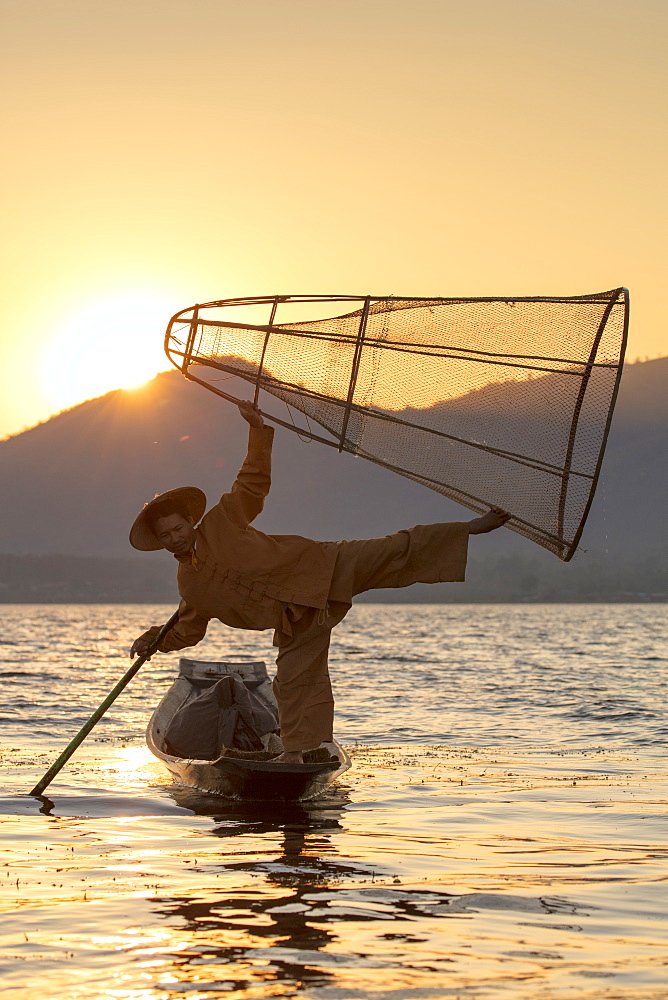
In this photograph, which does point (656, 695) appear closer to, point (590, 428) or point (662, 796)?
point (662, 796)

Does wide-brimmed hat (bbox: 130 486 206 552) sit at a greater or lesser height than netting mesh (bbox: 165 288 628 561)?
lesser

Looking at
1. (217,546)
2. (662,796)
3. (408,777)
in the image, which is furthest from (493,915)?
Answer: (408,777)

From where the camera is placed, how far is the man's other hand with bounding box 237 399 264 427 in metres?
8.40

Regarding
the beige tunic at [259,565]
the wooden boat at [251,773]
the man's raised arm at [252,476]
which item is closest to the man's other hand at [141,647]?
the wooden boat at [251,773]

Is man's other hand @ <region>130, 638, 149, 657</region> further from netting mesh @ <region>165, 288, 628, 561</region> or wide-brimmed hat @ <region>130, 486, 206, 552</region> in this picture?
netting mesh @ <region>165, 288, 628, 561</region>

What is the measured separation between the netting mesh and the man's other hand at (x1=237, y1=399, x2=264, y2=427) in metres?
0.20

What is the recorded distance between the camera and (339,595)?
8.52 m

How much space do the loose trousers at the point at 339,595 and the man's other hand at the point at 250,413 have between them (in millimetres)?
1095

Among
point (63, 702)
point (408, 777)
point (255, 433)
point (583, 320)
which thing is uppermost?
point (583, 320)

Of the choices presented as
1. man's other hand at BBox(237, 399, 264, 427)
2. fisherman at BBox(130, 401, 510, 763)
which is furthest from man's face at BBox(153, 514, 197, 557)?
man's other hand at BBox(237, 399, 264, 427)

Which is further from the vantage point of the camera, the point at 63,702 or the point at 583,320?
the point at 63,702

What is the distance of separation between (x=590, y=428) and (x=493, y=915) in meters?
3.68

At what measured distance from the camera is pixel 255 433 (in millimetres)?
8406

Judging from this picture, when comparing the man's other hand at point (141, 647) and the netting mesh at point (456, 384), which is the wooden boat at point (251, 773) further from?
the netting mesh at point (456, 384)
